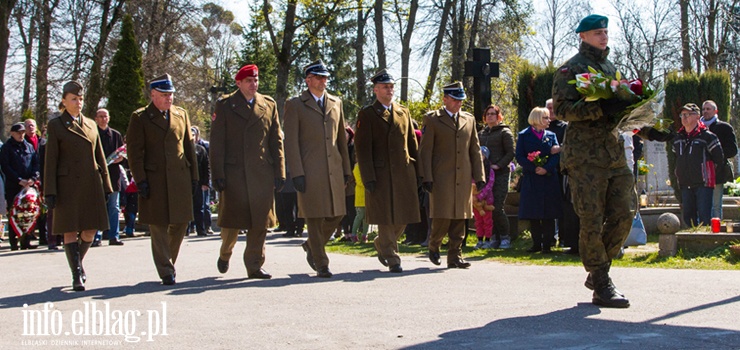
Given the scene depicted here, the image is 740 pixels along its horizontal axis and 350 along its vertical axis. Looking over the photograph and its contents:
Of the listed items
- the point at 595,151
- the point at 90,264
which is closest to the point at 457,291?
the point at 595,151

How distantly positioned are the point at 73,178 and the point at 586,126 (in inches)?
184

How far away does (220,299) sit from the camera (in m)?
7.71

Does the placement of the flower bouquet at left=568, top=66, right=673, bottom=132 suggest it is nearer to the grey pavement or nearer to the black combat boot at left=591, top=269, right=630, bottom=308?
the black combat boot at left=591, top=269, right=630, bottom=308

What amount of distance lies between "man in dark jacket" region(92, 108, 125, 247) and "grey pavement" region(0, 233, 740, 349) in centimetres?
429

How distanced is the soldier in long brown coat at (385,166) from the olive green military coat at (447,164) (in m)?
0.34

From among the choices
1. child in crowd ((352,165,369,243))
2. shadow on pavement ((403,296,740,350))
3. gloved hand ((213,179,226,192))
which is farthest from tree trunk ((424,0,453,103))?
shadow on pavement ((403,296,740,350))

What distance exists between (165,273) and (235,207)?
0.89 m

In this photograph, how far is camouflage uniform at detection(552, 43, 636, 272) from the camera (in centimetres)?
697

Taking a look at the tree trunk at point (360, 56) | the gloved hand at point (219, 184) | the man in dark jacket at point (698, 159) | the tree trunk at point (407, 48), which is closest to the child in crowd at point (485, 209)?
the man in dark jacket at point (698, 159)

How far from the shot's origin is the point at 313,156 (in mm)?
9469

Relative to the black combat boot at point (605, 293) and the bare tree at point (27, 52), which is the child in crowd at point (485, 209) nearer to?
the black combat boot at point (605, 293)

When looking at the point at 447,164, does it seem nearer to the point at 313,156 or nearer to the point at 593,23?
the point at 313,156

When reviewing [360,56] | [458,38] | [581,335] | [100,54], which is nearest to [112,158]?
[581,335]

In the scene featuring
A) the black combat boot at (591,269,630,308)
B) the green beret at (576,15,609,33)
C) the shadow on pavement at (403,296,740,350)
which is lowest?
the shadow on pavement at (403,296,740,350)
